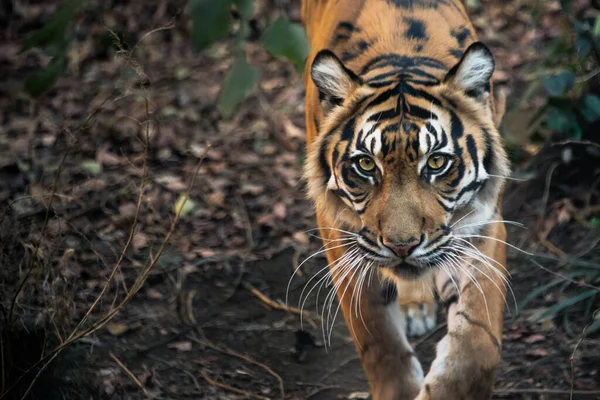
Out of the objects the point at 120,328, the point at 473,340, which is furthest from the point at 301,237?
→ the point at 473,340

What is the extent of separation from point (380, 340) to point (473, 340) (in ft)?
1.30

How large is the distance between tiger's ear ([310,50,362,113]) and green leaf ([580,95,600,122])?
158 centimetres

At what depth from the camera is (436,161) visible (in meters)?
2.78

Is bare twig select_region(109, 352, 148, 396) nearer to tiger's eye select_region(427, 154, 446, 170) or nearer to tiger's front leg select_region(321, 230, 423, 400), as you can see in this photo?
tiger's front leg select_region(321, 230, 423, 400)

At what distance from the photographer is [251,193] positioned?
17.3 feet

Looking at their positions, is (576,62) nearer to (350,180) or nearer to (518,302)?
(518,302)

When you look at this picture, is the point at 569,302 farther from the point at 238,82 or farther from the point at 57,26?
the point at 57,26

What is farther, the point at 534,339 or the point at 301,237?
the point at 301,237

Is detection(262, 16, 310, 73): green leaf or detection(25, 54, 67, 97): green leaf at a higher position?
detection(262, 16, 310, 73): green leaf

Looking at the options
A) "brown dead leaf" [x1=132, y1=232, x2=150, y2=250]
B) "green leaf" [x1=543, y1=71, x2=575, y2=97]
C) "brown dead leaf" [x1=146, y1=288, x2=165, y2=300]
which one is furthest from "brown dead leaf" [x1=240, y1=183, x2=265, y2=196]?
"green leaf" [x1=543, y1=71, x2=575, y2=97]

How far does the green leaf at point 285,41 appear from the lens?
A: 65.9 inches

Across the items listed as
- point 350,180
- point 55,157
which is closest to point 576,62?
point 350,180

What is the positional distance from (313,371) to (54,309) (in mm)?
1299

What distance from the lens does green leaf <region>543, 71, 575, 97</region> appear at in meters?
4.04
